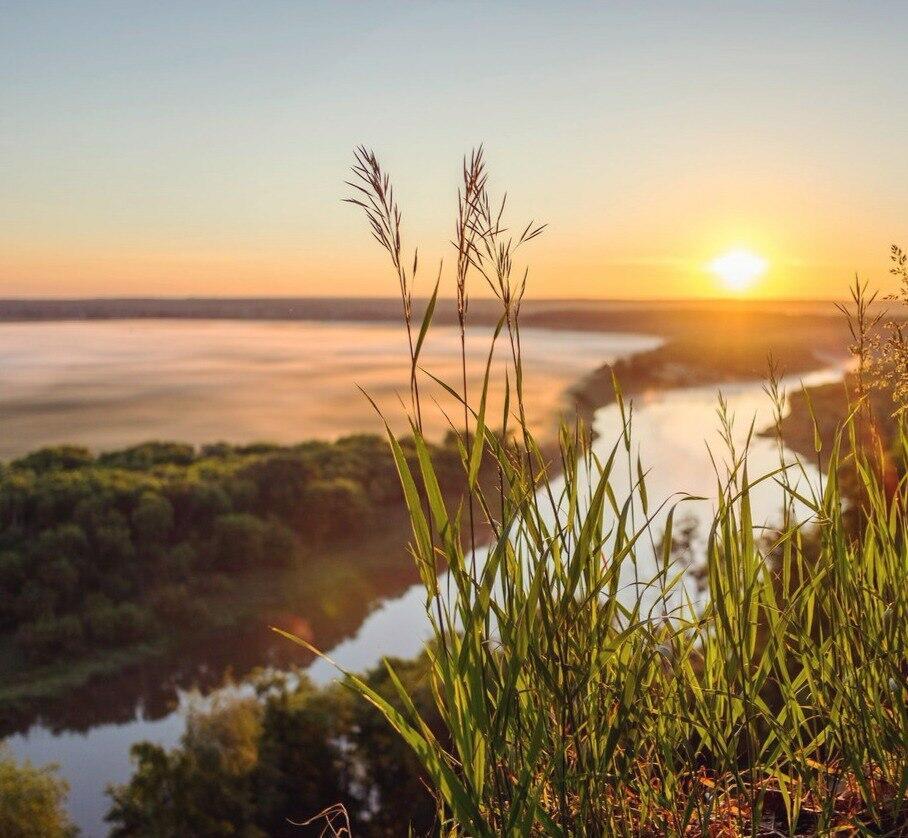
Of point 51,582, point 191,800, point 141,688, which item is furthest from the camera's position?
point 51,582

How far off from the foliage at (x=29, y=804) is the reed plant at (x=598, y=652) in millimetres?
20780

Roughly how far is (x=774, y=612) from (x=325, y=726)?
16.2 meters

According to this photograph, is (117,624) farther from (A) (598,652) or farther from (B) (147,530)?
(A) (598,652)

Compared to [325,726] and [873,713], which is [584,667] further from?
[325,726]

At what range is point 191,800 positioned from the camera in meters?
15.9

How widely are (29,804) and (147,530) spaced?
19.9 m

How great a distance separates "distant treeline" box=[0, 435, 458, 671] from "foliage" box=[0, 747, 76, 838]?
14.3 meters

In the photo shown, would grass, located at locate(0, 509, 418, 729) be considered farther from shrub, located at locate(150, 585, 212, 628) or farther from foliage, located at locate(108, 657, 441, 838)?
foliage, located at locate(108, 657, 441, 838)

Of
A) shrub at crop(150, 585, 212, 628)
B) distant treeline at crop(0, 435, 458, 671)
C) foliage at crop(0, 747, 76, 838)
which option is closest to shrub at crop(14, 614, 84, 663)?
distant treeline at crop(0, 435, 458, 671)

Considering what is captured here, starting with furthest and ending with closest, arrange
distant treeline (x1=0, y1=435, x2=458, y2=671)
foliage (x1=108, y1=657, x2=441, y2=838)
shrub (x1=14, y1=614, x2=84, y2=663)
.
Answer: distant treeline (x1=0, y1=435, x2=458, y2=671) → shrub (x1=14, y1=614, x2=84, y2=663) → foliage (x1=108, y1=657, x2=441, y2=838)

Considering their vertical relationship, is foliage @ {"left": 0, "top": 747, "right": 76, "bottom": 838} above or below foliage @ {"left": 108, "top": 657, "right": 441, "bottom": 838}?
below

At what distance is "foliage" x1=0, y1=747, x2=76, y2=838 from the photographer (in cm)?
1864

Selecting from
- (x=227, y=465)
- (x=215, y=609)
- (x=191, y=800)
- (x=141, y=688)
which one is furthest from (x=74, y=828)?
(x=227, y=465)

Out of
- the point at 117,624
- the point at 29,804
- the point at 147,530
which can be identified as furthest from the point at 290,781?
the point at 147,530
